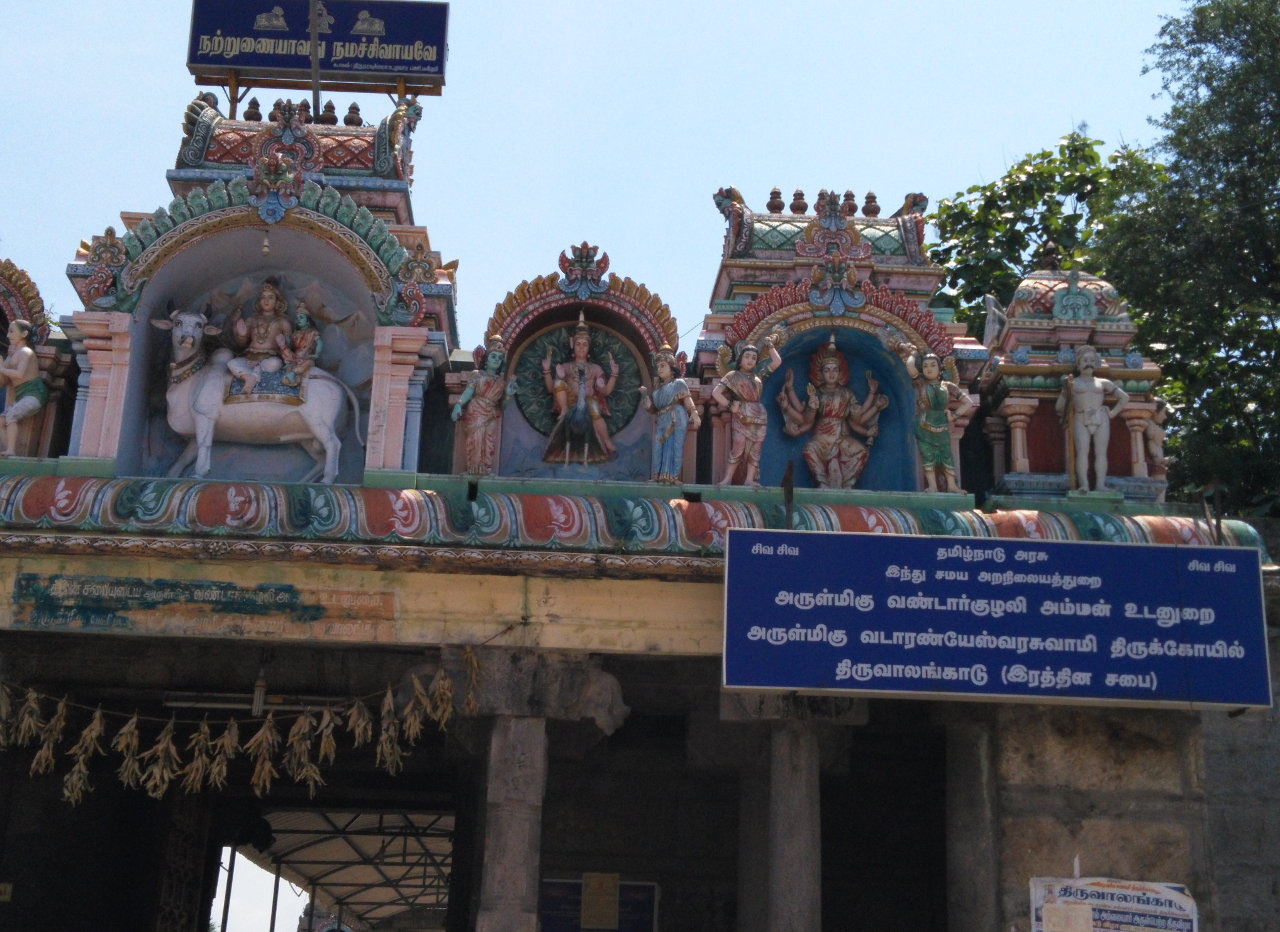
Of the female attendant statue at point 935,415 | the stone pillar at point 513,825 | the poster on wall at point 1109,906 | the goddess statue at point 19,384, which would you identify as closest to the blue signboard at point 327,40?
the goddess statue at point 19,384

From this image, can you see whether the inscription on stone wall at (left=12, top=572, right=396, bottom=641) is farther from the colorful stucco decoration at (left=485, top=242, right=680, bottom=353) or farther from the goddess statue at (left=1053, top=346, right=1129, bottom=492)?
the goddess statue at (left=1053, top=346, right=1129, bottom=492)

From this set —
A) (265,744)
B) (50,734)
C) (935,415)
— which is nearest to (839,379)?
(935,415)

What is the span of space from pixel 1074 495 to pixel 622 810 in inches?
250

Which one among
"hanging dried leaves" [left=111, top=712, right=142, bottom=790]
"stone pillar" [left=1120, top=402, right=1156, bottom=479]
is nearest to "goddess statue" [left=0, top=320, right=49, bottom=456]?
"hanging dried leaves" [left=111, top=712, right=142, bottom=790]

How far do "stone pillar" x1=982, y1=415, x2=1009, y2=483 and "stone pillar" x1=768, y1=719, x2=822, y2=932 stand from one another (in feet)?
12.6

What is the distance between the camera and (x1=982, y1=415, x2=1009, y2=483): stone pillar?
54.1 feet

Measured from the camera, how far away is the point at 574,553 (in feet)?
46.0

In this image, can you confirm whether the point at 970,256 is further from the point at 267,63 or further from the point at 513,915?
the point at 513,915

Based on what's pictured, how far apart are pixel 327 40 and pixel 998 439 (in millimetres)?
10611

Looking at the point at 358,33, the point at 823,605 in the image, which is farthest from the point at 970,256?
the point at 823,605

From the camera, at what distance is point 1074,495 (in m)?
15.4

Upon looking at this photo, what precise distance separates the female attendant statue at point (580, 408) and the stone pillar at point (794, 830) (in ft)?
11.4

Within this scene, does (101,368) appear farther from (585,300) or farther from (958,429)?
(958,429)

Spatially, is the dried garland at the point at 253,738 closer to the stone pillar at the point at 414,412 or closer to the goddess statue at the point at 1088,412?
the stone pillar at the point at 414,412
